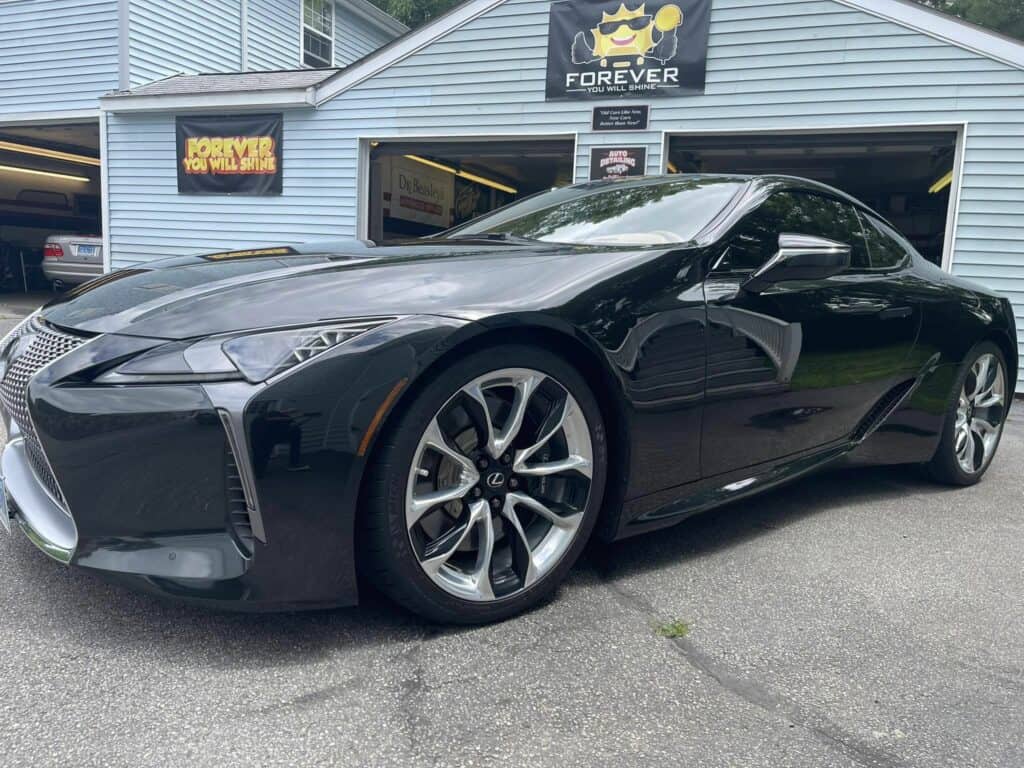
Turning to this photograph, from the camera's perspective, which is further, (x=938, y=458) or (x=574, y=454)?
(x=938, y=458)

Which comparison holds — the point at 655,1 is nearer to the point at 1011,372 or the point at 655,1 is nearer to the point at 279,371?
the point at 1011,372

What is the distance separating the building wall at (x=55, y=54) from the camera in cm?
1213

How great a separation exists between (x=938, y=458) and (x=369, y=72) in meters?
8.93

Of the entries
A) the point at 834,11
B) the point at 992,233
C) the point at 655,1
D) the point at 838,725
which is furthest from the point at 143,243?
the point at 838,725

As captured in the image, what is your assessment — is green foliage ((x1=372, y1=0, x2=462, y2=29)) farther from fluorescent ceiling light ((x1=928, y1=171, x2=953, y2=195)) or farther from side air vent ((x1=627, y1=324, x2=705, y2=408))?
side air vent ((x1=627, y1=324, x2=705, y2=408))

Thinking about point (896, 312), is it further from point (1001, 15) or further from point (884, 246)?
point (1001, 15)

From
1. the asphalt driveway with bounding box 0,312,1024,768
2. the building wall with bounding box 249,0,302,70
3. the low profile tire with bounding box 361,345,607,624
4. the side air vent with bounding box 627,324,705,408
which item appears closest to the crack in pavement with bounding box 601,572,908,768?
the asphalt driveway with bounding box 0,312,1024,768

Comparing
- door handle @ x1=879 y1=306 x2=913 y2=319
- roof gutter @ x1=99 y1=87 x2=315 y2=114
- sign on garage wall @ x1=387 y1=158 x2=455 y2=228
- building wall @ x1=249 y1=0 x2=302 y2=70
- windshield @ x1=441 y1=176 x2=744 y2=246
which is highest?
building wall @ x1=249 y1=0 x2=302 y2=70

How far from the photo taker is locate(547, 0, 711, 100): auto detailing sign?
8914 millimetres

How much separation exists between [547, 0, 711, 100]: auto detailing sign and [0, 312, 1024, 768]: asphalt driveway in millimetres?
7469

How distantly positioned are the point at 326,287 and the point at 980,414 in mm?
3659

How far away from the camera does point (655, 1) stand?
355 inches

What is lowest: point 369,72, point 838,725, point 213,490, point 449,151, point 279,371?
point 838,725

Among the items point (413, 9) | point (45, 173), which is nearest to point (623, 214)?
point (45, 173)
